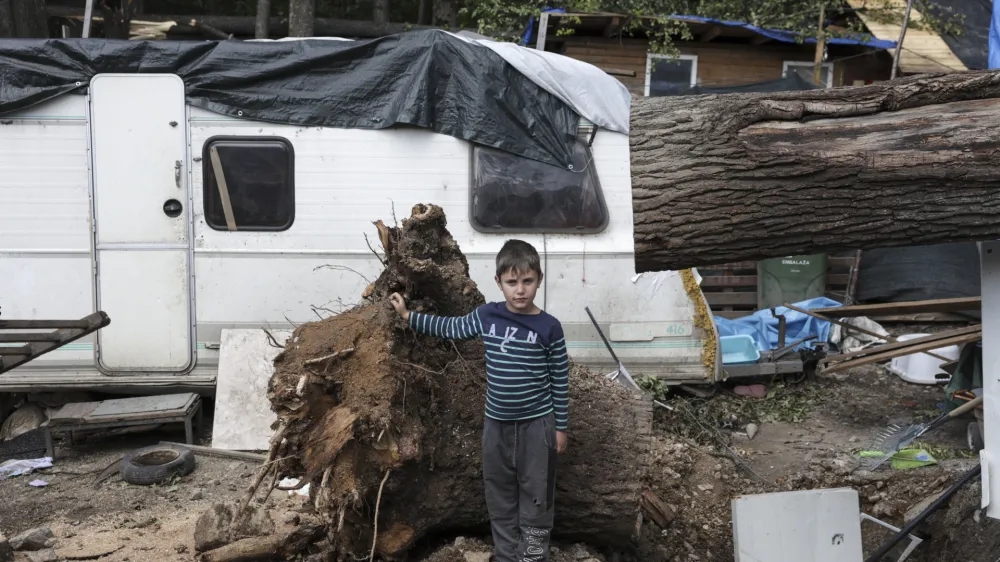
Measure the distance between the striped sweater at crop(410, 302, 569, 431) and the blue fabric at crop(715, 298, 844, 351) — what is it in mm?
4904

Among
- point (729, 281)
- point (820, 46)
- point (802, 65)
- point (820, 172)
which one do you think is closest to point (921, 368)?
point (729, 281)

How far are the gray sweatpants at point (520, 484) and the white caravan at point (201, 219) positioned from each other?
2.80m

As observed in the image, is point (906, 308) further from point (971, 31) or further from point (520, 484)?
point (971, 31)

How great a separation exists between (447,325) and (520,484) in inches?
29.8

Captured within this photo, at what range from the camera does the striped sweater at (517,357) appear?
346 centimetres

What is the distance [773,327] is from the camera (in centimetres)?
830

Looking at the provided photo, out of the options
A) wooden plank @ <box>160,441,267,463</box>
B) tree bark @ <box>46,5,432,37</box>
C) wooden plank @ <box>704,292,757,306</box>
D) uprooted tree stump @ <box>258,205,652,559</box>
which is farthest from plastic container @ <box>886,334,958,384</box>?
tree bark @ <box>46,5,432,37</box>

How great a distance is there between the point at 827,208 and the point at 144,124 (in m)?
4.88

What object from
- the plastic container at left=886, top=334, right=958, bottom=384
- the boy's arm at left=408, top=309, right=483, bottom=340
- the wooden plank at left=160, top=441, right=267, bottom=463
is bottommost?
the wooden plank at left=160, top=441, right=267, bottom=463

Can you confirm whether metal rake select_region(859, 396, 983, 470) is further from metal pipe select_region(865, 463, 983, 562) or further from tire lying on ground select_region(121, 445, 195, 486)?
tire lying on ground select_region(121, 445, 195, 486)

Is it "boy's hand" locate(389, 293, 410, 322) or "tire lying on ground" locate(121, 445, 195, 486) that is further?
"tire lying on ground" locate(121, 445, 195, 486)

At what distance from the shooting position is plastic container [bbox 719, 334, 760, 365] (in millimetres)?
7367

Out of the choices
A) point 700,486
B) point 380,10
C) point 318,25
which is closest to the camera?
point 700,486

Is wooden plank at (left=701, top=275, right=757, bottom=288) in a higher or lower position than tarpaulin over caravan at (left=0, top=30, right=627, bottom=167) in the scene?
lower
